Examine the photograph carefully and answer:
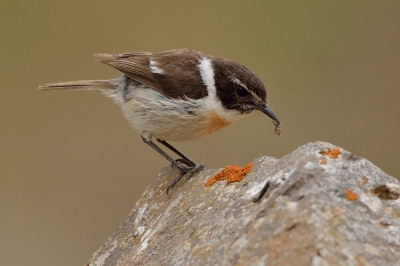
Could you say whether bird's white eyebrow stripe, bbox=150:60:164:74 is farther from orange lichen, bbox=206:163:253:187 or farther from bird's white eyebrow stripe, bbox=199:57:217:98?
orange lichen, bbox=206:163:253:187

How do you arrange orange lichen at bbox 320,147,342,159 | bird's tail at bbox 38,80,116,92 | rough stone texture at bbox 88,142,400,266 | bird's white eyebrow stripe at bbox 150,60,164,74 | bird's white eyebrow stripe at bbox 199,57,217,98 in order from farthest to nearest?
1. bird's tail at bbox 38,80,116,92
2. bird's white eyebrow stripe at bbox 150,60,164,74
3. bird's white eyebrow stripe at bbox 199,57,217,98
4. orange lichen at bbox 320,147,342,159
5. rough stone texture at bbox 88,142,400,266

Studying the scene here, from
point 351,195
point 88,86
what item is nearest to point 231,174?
point 351,195

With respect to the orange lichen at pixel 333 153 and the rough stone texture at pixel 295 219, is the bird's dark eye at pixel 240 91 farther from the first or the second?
the orange lichen at pixel 333 153

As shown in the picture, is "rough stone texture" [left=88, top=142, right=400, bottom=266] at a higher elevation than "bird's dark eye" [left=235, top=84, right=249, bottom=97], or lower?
lower

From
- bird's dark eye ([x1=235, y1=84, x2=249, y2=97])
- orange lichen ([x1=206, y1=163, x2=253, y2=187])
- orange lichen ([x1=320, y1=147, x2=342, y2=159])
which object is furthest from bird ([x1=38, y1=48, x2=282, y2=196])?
orange lichen ([x1=320, y1=147, x2=342, y2=159])

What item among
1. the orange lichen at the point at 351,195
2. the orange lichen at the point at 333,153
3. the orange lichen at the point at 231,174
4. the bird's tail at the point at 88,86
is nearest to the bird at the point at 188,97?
the bird's tail at the point at 88,86
